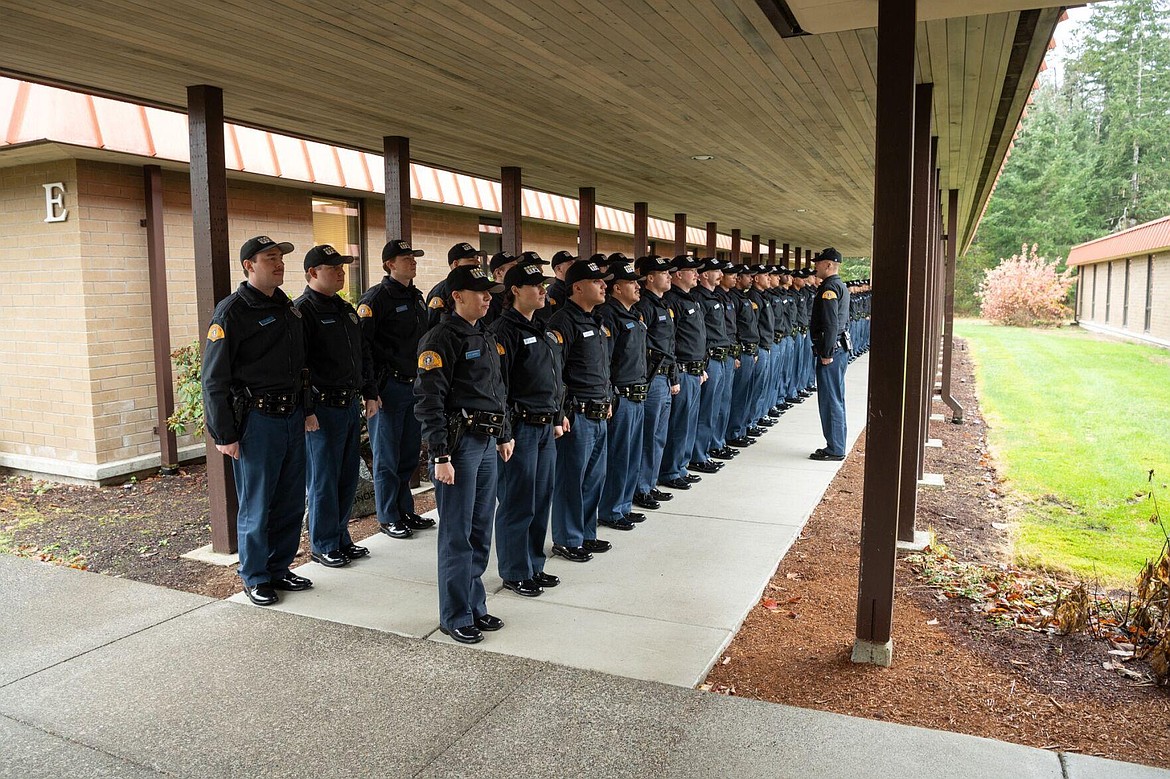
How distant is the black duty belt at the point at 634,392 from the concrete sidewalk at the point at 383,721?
2.59 meters

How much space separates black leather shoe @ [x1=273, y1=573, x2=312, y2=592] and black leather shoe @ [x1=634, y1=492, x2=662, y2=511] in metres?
2.95

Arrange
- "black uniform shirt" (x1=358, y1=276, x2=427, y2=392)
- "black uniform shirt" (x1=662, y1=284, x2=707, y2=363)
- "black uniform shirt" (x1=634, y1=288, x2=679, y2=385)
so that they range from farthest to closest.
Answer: "black uniform shirt" (x1=662, y1=284, x2=707, y2=363) → "black uniform shirt" (x1=634, y1=288, x2=679, y2=385) → "black uniform shirt" (x1=358, y1=276, x2=427, y2=392)

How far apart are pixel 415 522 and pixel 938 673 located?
3.90 meters

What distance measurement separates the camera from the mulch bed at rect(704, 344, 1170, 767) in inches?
138

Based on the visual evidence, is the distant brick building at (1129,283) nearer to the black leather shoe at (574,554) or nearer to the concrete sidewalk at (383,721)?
the black leather shoe at (574,554)

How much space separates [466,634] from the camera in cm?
432

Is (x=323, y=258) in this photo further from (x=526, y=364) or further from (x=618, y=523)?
(x=618, y=523)

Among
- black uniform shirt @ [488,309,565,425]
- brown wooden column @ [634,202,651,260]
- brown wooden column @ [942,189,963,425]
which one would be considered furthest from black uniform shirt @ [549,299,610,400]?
A: brown wooden column @ [634,202,651,260]

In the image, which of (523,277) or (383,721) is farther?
(523,277)

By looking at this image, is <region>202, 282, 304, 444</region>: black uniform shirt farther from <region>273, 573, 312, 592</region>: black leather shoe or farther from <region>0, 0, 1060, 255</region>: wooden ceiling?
<region>0, 0, 1060, 255</region>: wooden ceiling

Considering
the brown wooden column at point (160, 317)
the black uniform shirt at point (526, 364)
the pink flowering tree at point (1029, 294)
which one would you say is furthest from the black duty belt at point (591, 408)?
the pink flowering tree at point (1029, 294)

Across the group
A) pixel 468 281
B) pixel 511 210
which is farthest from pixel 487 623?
pixel 511 210

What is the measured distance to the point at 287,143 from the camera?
371 inches

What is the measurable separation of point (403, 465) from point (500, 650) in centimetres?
243
